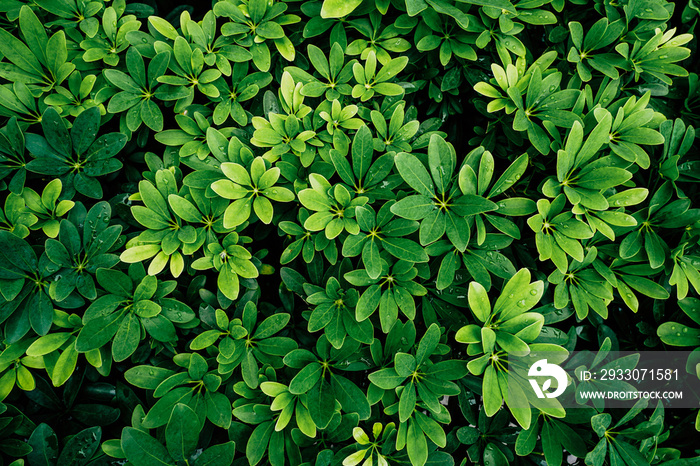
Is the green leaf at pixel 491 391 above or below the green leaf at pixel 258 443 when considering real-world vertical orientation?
above

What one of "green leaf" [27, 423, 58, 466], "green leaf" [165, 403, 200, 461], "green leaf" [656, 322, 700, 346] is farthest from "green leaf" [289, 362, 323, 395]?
"green leaf" [656, 322, 700, 346]

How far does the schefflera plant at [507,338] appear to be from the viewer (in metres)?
1.06

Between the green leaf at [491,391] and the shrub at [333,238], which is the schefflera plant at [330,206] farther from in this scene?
the green leaf at [491,391]

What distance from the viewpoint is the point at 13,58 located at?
1.26 meters

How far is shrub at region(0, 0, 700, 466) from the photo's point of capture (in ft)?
3.66

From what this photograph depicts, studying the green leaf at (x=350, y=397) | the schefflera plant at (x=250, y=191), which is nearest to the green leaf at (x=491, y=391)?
the green leaf at (x=350, y=397)

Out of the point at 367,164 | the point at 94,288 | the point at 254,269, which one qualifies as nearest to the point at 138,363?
the point at 94,288

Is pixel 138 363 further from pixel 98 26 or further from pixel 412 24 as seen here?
pixel 412 24

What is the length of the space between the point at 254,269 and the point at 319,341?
259 millimetres

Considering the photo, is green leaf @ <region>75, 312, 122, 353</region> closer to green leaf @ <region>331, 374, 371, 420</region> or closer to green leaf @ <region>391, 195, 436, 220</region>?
green leaf @ <region>331, 374, 371, 420</region>

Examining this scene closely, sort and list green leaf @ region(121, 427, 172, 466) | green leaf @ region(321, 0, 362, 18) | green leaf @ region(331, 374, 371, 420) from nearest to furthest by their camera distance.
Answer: green leaf @ region(121, 427, 172, 466) → green leaf @ region(331, 374, 371, 420) → green leaf @ region(321, 0, 362, 18)

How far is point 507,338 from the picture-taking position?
3.57 ft

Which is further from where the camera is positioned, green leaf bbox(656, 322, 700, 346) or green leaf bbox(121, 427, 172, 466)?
green leaf bbox(656, 322, 700, 346)

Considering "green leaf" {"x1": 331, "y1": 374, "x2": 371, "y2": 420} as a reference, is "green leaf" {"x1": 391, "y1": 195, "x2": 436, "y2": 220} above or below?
above
